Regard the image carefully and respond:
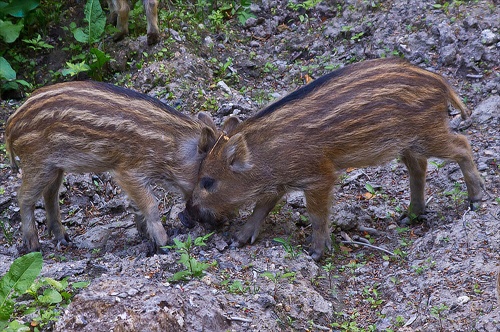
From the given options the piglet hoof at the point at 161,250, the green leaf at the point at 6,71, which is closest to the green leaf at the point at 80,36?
the green leaf at the point at 6,71

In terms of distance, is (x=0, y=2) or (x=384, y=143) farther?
(x=0, y=2)

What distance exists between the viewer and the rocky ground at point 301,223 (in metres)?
4.29

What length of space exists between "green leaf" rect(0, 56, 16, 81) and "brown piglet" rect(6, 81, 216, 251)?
1.90 metres

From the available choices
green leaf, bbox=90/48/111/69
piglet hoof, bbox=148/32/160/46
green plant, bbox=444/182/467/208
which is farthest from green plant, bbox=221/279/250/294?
piglet hoof, bbox=148/32/160/46

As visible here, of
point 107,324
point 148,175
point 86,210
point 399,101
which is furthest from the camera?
point 86,210

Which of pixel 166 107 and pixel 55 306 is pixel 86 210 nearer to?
pixel 166 107

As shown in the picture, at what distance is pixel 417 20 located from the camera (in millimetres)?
7930

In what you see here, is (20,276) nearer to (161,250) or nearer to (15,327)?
(15,327)

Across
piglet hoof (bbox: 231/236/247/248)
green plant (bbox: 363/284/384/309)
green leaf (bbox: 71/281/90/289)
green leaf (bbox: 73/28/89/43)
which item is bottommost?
green plant (bbox: 363/284/384/309)

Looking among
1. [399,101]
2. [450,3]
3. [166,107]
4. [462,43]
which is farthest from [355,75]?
[450,3]

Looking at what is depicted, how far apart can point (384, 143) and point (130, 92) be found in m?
2.06

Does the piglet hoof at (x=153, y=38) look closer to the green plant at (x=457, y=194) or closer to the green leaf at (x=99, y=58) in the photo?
the green leaf at (x=99, y=58)

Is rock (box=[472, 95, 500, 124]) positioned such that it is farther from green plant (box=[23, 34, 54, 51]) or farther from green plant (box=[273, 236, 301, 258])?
green plant (box=[23, 34, 54, 51])

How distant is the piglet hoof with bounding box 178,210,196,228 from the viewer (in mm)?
5848
